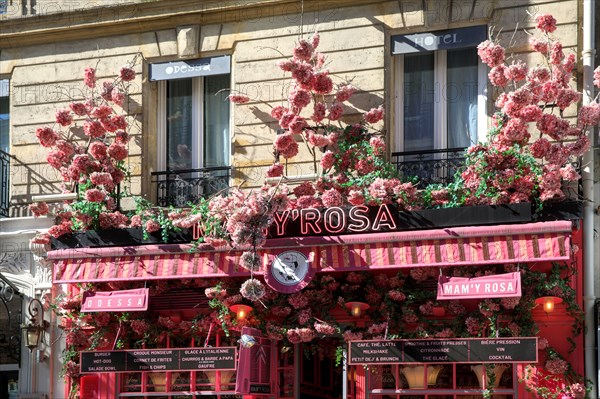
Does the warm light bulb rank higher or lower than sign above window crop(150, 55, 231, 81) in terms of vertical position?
lower

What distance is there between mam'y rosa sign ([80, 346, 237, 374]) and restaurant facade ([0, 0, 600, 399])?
2 centimetres

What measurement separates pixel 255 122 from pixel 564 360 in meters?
4.89

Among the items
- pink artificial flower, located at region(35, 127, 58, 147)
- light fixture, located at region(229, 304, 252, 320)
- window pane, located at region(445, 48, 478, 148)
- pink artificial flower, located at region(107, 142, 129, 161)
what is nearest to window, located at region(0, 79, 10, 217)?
pink artificial flower, located at region(35, 127, 58, 147)

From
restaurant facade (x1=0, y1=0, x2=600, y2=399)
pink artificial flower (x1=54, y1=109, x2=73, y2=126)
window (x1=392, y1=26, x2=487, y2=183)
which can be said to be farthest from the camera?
pink artificial flower (x1=54, y1=109, x2=73, y2=126)

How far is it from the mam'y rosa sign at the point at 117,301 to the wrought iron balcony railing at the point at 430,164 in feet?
11.6

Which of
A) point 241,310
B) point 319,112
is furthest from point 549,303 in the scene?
point 241,310

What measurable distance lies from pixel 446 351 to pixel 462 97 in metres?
3.30

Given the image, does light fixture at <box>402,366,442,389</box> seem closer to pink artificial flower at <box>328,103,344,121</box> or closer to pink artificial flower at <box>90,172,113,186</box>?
pink artificial flower at <box>328,103,344,121</box>

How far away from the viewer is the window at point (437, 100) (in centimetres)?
1455

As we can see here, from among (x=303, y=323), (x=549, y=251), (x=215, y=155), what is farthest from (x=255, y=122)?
(x=549, y=251)

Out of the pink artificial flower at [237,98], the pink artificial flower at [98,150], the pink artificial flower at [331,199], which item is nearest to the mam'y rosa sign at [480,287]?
the pink artificial flower at [331,199]

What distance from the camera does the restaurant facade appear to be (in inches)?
527

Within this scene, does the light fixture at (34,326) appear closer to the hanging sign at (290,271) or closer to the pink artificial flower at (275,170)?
the hanging sign at (290,271)

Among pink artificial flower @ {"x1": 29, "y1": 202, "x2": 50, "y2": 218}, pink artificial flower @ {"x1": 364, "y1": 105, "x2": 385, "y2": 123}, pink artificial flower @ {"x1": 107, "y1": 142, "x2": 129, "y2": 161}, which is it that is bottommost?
pink artificial flower @ {"x1": 29, "y1": 202, "x2": 50, "y2": 218}
